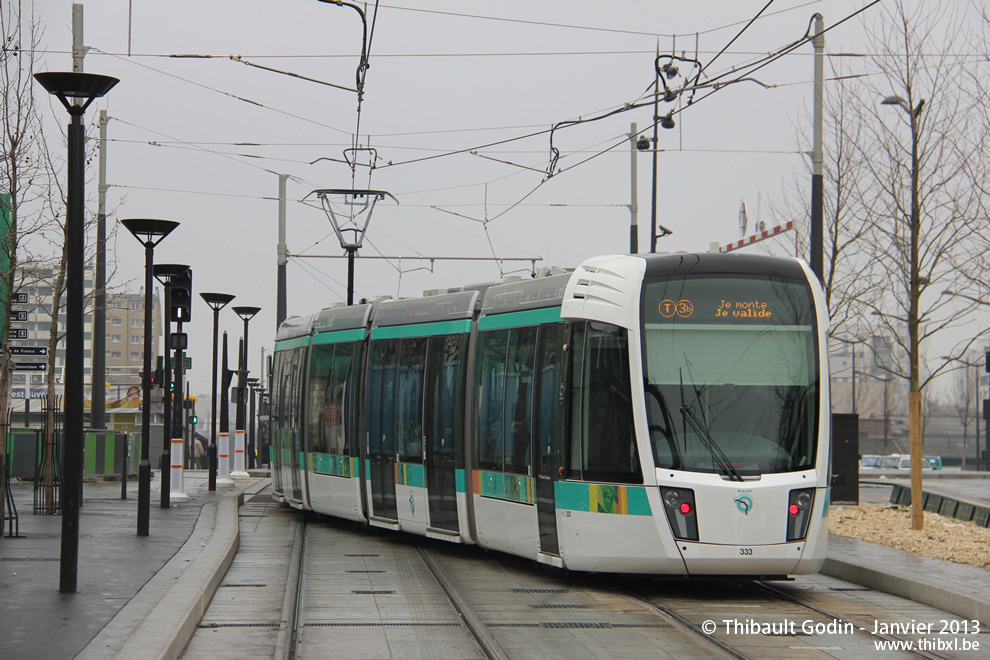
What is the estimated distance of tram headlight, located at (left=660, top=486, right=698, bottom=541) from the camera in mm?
11266

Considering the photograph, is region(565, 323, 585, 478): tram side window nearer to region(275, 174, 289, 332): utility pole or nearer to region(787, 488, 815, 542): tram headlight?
region(787, 488, 815, 542): tram headlight

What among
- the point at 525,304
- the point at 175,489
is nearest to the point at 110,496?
the point at 175,489

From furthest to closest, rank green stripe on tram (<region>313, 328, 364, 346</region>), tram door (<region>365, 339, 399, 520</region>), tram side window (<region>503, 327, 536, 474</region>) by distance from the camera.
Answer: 1. green stripe on tram (<region>313, 328, 364, 346</region>)
2. tram door (<region>365, 339, 399, 520</region>)
3. tram side window (<region>503, 327, 536, 474</region>)

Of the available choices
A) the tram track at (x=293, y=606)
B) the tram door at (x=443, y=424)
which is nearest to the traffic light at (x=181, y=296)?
the tram track at (x=293, y=606)

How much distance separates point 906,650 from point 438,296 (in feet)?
26.8

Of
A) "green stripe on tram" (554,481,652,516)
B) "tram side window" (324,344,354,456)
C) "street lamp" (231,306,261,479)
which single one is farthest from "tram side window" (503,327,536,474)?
"street lamp" (231,306,261,479)

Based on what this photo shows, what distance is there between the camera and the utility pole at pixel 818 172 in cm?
1723

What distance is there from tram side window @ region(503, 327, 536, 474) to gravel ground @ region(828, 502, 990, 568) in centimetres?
486

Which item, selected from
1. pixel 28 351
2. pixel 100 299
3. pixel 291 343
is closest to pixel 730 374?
pixel 291 343

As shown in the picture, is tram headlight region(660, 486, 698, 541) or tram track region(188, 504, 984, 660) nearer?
tram track region(188, 504, 984, 660)

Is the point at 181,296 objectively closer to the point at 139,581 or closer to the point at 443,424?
the point at 443,424

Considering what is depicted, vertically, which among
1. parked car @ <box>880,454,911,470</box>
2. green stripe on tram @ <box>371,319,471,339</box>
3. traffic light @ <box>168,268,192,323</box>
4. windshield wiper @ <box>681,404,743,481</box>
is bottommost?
parked car @ <box>880,454,911,470</box>

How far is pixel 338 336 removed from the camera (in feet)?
61.0

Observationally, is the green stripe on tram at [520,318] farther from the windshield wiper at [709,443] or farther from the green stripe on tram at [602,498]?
the windshield wiper at [709,443]
